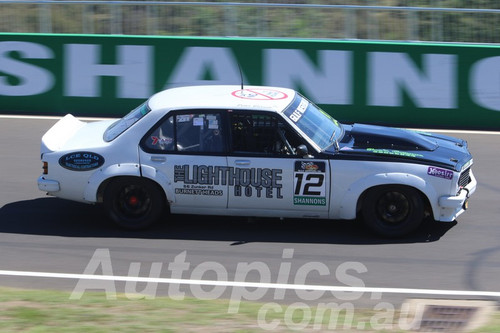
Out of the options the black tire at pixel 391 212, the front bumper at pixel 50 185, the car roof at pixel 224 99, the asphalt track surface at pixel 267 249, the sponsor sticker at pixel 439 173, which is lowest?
the asphalt track surface at pixel 267 249

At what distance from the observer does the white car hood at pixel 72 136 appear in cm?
916

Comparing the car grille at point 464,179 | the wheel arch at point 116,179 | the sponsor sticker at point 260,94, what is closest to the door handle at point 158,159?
the wheel arch at point 116,179

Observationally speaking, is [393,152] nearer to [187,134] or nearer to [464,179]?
[464,179]

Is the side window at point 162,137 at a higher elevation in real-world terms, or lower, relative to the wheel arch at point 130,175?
higher

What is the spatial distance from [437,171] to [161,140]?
2.97 meters

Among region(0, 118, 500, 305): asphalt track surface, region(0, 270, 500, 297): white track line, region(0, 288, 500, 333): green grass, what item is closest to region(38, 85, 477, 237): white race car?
region(0, 118, 500, 305): asphalt track surface

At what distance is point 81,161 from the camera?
29.4 ft

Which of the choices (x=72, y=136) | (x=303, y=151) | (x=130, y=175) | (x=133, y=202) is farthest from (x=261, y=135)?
(x=72, y=136)

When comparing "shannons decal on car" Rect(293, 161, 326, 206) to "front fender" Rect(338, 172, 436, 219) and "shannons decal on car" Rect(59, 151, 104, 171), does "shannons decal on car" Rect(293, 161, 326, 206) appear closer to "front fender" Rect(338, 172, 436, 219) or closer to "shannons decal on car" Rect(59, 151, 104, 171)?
"front fender" Rect(338, 172, 436, 219)

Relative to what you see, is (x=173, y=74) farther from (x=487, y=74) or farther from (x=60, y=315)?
(x=60, y=315)

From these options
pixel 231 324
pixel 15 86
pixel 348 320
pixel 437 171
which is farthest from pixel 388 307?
pixel 15 86

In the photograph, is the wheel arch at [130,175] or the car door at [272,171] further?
the wheel arch at [130,175]

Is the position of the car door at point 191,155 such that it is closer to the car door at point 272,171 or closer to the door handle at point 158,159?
the door handle at point 158,159

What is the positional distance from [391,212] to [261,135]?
163 cm
